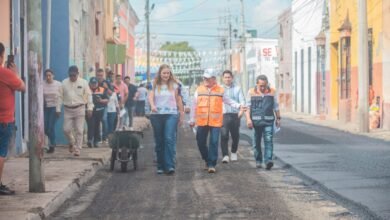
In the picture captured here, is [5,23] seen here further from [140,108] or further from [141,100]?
[140,108]

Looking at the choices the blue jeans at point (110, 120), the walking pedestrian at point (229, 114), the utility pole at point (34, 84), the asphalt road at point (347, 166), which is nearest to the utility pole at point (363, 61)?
the asphalt road at point (347, 166)

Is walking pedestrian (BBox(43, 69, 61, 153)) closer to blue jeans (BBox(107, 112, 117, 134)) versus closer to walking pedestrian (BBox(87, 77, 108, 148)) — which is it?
walking pedestrian (BBox(87, 77, 108, 148))

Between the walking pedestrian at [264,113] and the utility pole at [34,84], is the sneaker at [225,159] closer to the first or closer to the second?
the walking pedestrian at [264,113]

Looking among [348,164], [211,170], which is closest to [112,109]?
[211,170]

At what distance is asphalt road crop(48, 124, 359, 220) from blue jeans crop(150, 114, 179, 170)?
26cm

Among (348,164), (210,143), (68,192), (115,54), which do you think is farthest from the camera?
(115,54)

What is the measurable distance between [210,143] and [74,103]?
3598 millimetres

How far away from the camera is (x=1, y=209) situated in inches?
382

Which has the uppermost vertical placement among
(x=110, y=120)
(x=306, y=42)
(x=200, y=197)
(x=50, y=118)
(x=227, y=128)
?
(x=306, y=42)

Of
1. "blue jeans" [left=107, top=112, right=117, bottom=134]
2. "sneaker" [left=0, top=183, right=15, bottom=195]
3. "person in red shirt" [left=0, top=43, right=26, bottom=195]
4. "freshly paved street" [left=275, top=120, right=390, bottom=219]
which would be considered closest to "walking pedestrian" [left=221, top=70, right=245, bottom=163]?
"freshly paved street" [left=275, top=120, right=390, bottom=219]

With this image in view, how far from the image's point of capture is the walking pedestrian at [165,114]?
14.1m

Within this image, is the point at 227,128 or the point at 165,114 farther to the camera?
the point at 227,128

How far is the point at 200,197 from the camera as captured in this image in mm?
11102

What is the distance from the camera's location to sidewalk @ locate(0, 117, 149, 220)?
9680mm
